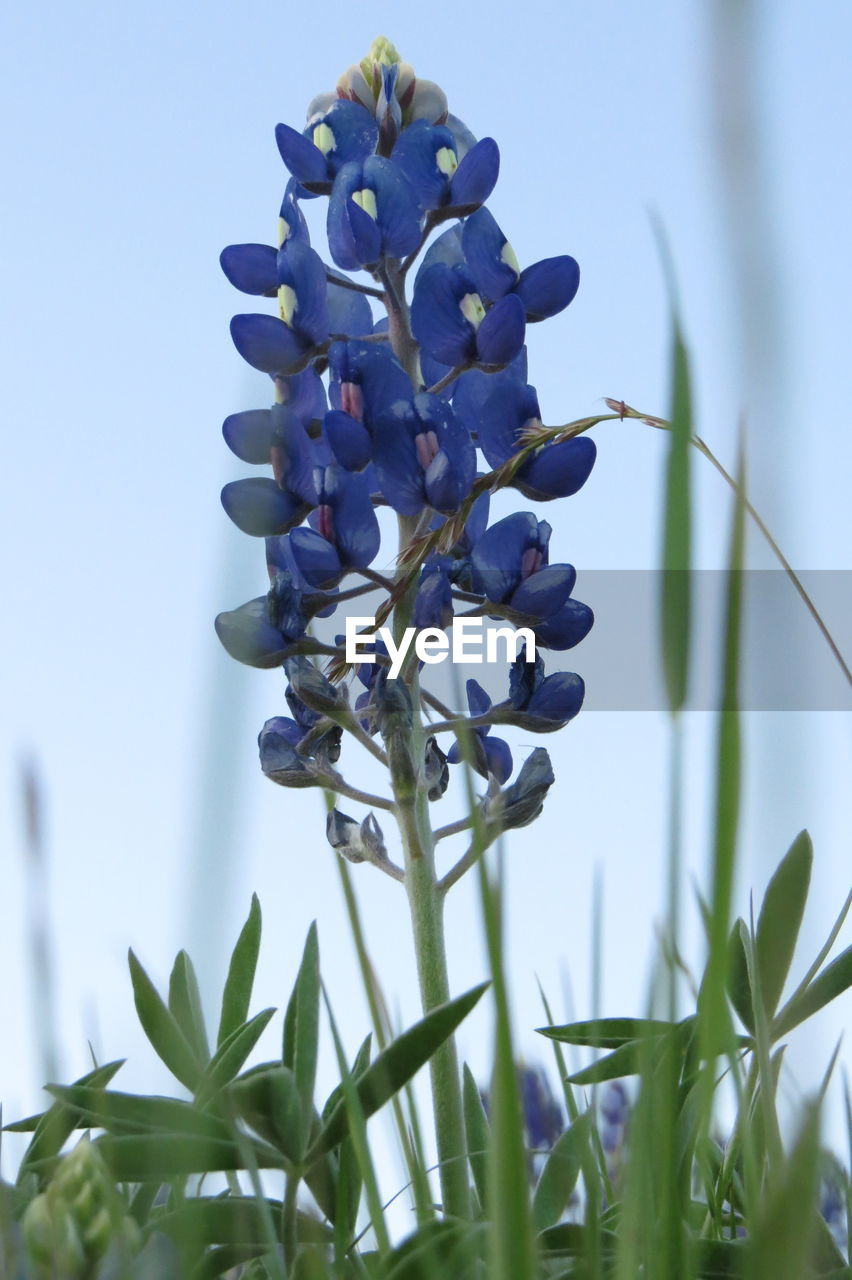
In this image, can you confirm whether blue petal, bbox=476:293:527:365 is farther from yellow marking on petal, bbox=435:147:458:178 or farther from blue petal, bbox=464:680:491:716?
blue petal, bbox=464:680:491:716

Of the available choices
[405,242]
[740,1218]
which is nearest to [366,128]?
[405,242]

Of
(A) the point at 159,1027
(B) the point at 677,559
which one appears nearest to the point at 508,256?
(A) the point at 159,1027

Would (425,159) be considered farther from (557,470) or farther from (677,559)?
(677,559)

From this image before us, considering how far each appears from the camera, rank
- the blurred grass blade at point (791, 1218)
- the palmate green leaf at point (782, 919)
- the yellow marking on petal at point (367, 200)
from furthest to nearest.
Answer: the yellow marking on petal at point (367, 200) → the palmate green leaf at point (782, 919) → the blurred grass blade at point (791, 1218)

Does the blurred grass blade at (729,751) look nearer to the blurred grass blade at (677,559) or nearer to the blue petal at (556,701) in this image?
the blurred grass blade at (677,559)

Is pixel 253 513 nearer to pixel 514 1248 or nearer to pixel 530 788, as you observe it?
pixel 530 788

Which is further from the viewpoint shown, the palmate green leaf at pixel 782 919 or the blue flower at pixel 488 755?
the blue flower at pixel 488 755

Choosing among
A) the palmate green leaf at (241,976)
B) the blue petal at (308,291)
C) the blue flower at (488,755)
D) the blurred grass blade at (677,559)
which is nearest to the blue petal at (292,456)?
the blue petal at (308,291)

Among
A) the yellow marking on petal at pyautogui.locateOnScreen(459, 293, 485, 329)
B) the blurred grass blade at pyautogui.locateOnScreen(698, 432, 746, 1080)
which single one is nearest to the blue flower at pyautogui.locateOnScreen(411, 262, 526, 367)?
the yellow marking on petal at pyautogui.locateOnScreen(459, 293, 485, 329)
